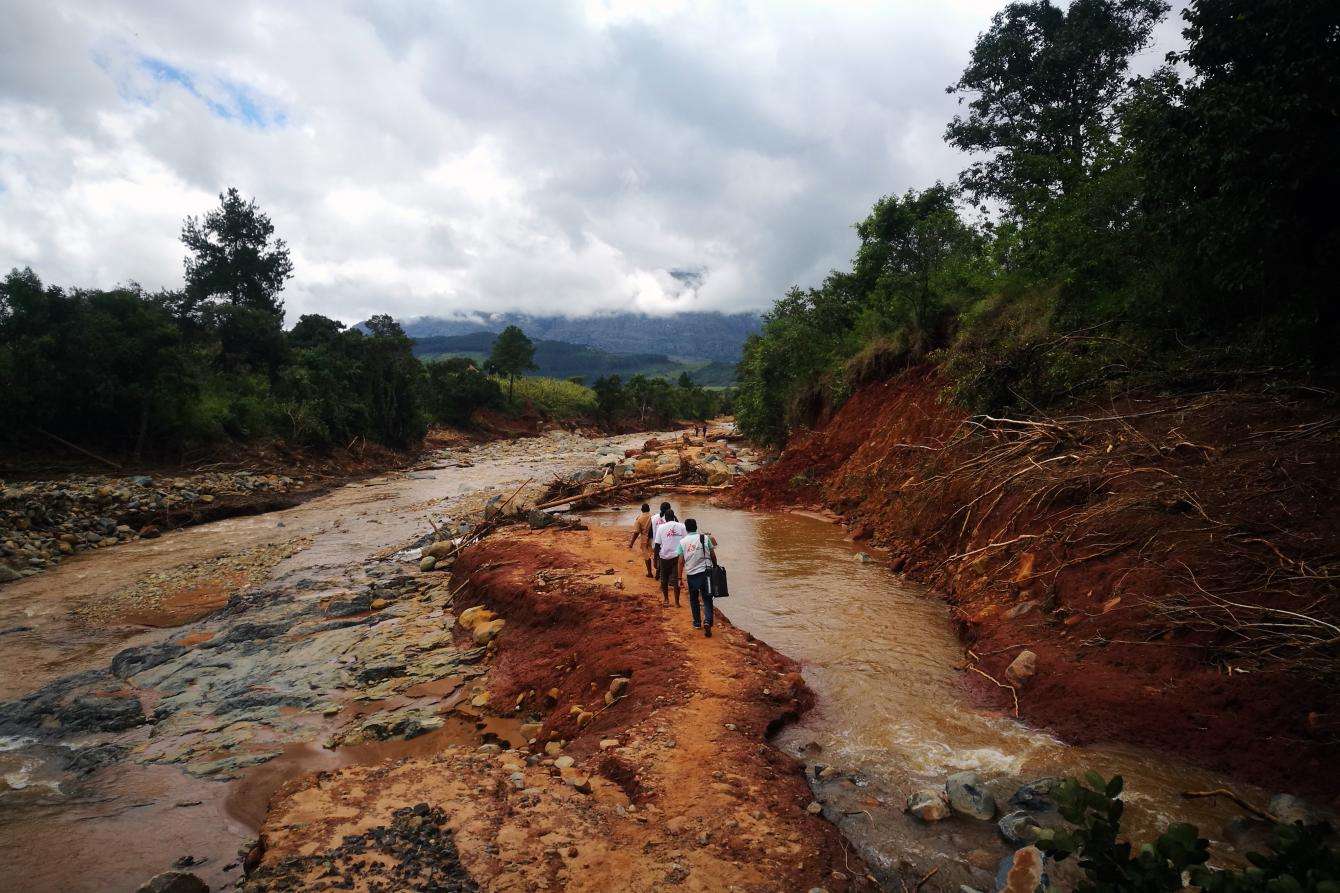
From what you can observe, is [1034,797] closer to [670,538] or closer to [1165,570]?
[1165,570]

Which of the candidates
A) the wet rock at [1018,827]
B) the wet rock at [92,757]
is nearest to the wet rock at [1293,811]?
the wet rock at [1018,827]

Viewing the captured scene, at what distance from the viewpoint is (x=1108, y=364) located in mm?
10531

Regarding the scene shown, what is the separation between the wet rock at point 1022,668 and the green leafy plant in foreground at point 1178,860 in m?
4.62

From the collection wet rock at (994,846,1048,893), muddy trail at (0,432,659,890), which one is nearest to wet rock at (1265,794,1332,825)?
wet rock at (994,846,1048,893)

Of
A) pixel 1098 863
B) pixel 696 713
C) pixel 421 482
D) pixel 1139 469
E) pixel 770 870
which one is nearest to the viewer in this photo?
pixel 1098 863

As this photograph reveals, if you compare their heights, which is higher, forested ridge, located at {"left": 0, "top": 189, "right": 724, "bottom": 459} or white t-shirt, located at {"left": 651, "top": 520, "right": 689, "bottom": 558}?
forested ridge, located at {"left": 0, "top": 189, "right": 724, "bottom": 459}

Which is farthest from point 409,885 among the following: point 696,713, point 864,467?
point 864,467

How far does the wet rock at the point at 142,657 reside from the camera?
842cm

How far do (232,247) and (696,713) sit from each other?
167ft

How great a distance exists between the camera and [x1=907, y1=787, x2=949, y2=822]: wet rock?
448 centimetres

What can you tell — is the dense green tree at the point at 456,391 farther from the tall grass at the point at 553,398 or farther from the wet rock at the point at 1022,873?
the wet rock at the point at 1022,873

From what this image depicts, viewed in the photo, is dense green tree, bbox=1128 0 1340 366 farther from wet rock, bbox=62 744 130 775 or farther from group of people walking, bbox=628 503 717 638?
wet rock, bbox=62 744 130 775

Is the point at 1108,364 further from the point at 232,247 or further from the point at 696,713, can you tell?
the point at 232,247

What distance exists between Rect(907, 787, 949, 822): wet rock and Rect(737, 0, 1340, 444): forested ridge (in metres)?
6.90
